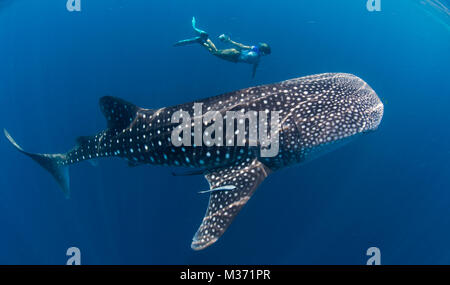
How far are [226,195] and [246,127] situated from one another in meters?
1.25

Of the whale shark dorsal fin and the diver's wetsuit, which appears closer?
the whale shark dorsal fin

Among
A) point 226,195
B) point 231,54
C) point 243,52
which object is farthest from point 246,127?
point 231,54

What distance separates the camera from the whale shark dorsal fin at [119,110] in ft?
16.5

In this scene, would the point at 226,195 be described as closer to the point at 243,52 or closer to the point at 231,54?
the point at 243,52

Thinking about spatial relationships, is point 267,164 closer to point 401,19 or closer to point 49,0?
point 49,0

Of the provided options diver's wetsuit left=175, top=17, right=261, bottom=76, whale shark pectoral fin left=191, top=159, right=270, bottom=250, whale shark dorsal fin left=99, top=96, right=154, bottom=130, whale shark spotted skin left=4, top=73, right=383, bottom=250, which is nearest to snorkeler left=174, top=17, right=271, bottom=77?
diver's wetsuit left=175, top=17, right=261, bottom=76

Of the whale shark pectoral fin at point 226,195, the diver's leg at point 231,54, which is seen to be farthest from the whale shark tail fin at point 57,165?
the diver's leg at point 231,54

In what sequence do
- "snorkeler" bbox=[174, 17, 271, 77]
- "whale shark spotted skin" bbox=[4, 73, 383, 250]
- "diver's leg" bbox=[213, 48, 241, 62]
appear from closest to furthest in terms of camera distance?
"whale shark spotted skin" bbox=[4, 73, 383, 250] < "snorkeler" bbox=[174, 17, 271, 77] < "diver's leg" bbox=[213, 48, 241, 62]

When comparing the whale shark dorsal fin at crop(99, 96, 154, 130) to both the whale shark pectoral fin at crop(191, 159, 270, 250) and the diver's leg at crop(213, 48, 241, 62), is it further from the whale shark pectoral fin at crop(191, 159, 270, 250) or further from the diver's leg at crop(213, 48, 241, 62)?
the diver's leg at crop(213, 48, 241, 62)

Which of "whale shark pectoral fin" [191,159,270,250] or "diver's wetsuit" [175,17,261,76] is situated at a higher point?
"diver's wetsuit" [175,17,261,76]

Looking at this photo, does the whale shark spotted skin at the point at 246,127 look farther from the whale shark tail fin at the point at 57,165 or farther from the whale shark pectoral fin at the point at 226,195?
the whale shark tail fin at the point at 57,165

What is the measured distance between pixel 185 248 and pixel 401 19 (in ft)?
113

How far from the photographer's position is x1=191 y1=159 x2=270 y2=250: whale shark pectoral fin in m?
3.74

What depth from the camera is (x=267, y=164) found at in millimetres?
4355
